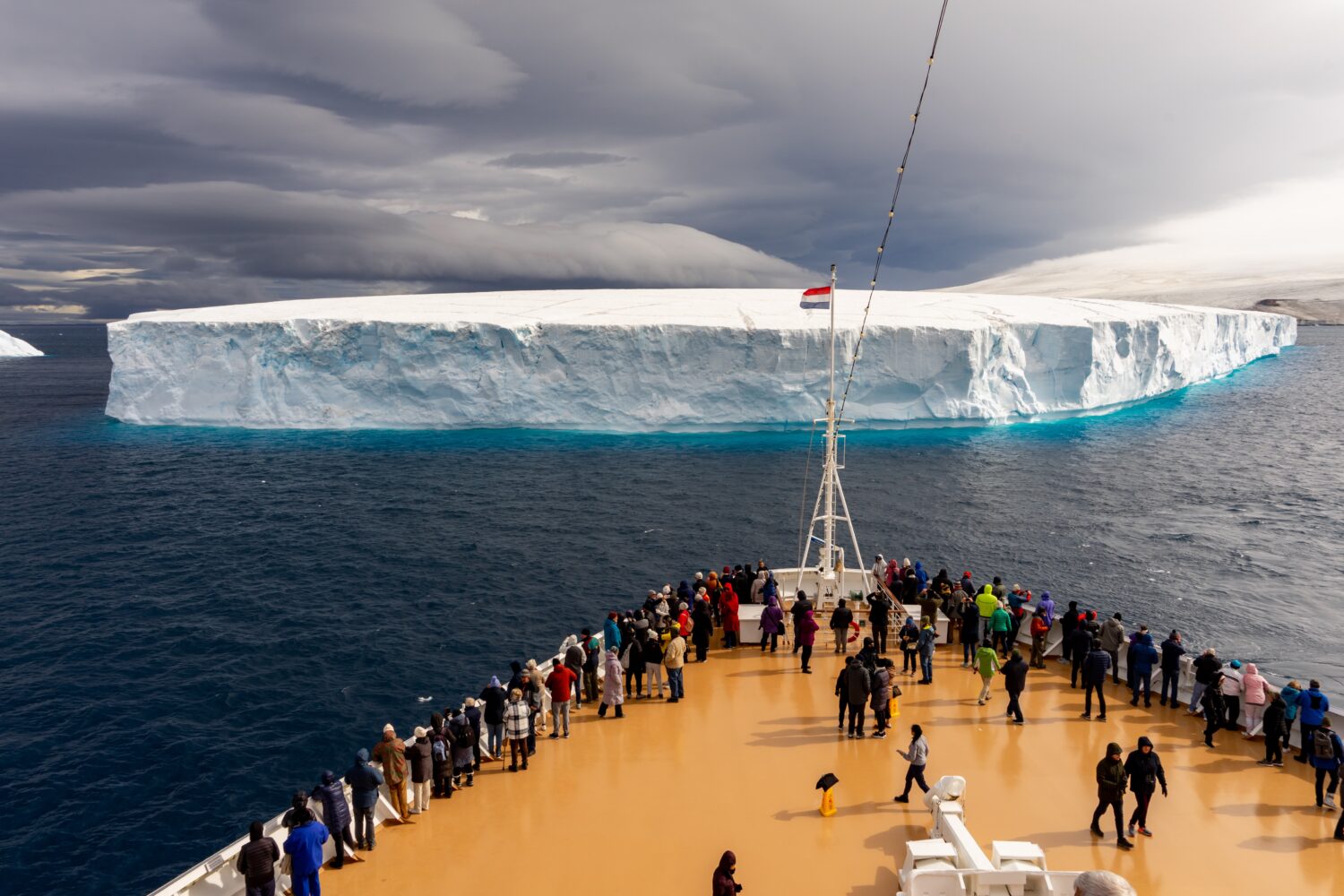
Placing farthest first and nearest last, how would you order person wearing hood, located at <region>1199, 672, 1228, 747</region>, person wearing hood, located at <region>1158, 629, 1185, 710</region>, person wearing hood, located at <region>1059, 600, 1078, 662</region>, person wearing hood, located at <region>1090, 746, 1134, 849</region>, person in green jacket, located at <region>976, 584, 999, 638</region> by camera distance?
person in green jacket, located at <region>976, 584, 999, 638</region> → person wearing hood, located at <region>1059, 600, 1078, 662</region> → person wearing hood, located at <region>1158, 629, 1185, 710</region> → person wearing hood, located at <region>1199, 672, 1228, 747</region> → person wearing hood, located at <region>1090, 746, 1134, 849</region>

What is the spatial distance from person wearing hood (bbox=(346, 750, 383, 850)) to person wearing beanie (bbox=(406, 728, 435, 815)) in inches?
19.4

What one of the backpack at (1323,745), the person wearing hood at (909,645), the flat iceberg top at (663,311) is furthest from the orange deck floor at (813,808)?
the flat iceberg top at (663,311)

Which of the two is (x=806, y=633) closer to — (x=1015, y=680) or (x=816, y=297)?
(x=1015, y=680)

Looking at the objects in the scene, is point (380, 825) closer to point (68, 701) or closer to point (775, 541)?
point (68, 701)

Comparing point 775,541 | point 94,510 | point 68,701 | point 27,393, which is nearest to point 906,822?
point 68,701

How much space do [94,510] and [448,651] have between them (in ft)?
68.6

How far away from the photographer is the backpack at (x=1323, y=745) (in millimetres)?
8867

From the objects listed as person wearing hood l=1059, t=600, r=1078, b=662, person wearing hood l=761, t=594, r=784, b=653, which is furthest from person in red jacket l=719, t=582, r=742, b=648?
person wearing hood l=1059, t=600, r=1078, b=662

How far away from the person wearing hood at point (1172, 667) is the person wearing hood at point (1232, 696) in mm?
581

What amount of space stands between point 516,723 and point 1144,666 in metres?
8.75

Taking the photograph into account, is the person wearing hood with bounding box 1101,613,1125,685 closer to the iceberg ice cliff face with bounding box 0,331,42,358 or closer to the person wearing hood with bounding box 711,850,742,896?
the person wearing hood with bounding box 711,850,742,896

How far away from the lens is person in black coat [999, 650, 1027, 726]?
10789 millimetres

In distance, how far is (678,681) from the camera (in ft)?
39.1

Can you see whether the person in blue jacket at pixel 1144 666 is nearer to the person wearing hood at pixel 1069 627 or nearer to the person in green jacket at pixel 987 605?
the person wearing hood at pixel 1069 627
